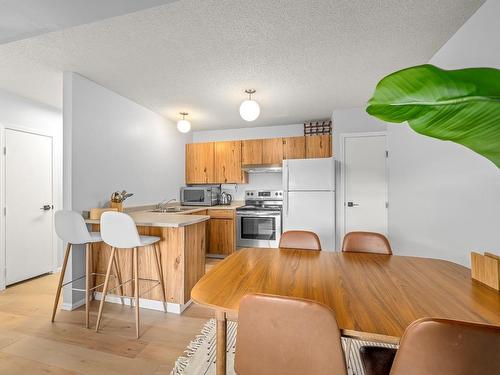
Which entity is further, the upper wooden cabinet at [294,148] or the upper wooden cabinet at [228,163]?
the upper wooden cabinet at [228,163]

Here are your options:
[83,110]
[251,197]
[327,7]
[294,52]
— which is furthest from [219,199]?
[327,7]

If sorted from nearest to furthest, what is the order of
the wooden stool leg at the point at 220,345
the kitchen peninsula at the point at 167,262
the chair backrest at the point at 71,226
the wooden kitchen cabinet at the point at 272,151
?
the wooden stool leg at the point at 220,345 < the chair backrest at the point at 71,226 < the kitchen peninsula at the point at 167,262 < the wooden kitchen cabinet at the point at 272,151

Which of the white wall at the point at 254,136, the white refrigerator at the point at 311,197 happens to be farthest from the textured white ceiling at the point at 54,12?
the white wall at the point at 254,136

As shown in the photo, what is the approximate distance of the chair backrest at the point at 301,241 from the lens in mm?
1732

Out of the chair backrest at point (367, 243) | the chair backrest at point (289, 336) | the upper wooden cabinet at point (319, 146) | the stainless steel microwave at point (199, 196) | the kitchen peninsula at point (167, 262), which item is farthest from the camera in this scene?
the stainless steel microwave at point (199, 196)

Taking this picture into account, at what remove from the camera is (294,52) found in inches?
78.6

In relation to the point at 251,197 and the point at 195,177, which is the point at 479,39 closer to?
the point at 251,197

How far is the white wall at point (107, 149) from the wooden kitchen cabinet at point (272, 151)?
1646 mm

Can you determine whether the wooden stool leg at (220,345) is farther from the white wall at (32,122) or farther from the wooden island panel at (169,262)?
the white wall at (32,122)

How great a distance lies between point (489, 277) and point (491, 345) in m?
0.60

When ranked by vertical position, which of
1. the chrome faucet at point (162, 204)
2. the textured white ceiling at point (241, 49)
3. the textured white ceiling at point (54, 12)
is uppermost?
the textured white ceiling at point (241, 49)

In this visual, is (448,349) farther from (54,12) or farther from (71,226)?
(71,226)

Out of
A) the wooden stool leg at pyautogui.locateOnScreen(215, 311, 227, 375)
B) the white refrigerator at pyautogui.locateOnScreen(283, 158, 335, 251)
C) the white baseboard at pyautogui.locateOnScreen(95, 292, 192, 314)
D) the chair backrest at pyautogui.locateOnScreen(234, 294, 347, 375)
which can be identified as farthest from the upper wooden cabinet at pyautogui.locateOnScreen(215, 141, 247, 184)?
the chair backrest at pyautogui.locateOnScreen(234, 294, 347, 375)

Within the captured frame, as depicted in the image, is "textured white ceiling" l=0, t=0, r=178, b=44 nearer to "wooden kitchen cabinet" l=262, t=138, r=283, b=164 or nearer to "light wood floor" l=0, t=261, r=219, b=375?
"light wood floor" l=0, t=261, r=219, b=375
